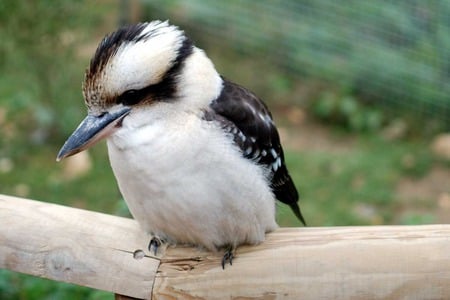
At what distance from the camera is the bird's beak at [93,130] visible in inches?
85.6

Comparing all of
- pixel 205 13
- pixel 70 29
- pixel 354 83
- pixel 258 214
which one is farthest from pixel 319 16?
pixel 258 214

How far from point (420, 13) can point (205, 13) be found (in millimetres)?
1391

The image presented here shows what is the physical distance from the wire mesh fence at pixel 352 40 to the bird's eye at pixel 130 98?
112 inches

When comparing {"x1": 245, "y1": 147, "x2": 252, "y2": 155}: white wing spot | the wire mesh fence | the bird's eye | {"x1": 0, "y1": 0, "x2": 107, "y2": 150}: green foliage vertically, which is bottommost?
{"x1": 245, "y1": 147, "x2": 252, "y2": 155}: white wing spot

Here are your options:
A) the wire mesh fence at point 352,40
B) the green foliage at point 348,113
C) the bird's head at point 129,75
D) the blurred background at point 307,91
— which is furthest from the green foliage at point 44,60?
the bird's head at point 129,75

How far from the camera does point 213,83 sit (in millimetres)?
2301

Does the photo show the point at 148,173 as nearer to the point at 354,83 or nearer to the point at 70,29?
the point at 70,29

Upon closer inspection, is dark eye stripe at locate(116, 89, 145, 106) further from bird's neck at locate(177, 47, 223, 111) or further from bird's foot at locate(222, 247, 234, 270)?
bird's foot at locate(222, 247, 234, 270)

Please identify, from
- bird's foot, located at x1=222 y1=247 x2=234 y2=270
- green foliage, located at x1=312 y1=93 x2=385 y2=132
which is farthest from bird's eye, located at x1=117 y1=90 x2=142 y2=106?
green foliage, located at x1=312 y1=93 x2=385 y2=132

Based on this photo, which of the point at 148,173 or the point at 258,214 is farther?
the point at 258,214

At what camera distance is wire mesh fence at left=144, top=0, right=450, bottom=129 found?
4.82 m

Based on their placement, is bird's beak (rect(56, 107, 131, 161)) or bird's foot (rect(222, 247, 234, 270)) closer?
bird's beak (rect(56, 107, 131, 161))

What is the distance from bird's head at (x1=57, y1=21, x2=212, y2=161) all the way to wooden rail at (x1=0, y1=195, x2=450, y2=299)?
9.0 inches

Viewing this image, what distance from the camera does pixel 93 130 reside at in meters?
2.19
